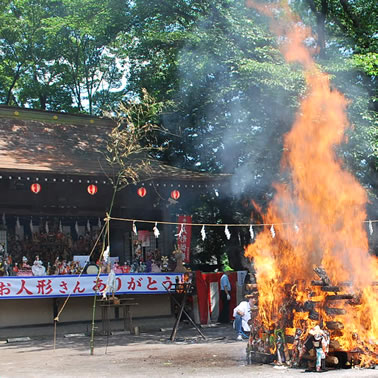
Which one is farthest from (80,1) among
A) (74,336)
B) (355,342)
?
(355,342)

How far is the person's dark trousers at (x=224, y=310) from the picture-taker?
19.1 m

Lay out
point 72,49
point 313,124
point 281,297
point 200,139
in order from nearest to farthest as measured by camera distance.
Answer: point 281,297 → point 313,124 → point 200,139 → point 72,49

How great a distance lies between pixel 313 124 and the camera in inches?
610

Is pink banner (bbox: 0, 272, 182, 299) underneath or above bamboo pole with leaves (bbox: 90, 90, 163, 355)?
underneath

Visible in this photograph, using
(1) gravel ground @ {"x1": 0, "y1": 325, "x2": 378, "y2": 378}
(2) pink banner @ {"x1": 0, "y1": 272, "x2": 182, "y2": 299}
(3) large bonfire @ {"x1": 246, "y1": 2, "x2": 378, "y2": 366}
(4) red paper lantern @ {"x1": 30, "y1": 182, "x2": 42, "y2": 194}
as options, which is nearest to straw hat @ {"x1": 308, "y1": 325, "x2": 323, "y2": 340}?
(3) large bonfire @ {"x1": 246, "y1": 2, "x2": 378, "y2": 366}

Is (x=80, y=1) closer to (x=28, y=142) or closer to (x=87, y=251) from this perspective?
(x=28, y=142)

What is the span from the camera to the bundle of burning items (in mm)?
9914

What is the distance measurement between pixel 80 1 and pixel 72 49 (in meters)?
9.42

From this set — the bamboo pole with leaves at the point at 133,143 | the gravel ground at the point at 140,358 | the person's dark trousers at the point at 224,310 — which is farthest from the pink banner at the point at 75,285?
the person's dark trousers at the point at 224,310

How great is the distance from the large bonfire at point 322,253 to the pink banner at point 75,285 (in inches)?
163

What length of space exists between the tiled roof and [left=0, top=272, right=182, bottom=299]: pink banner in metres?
2.99

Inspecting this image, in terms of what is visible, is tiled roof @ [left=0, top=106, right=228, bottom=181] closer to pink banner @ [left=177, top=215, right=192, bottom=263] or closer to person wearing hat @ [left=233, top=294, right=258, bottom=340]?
pink banner @ [left=177, top=215, right=192, bottom=263]

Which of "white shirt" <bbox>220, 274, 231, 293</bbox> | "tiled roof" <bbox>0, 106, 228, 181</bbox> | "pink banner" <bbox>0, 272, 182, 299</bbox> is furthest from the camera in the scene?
"white shirt" <bbox>220, 274, 231, 293</bbox>

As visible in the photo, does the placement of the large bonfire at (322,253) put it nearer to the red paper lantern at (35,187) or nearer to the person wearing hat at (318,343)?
the person wearing hat at (318,343)
